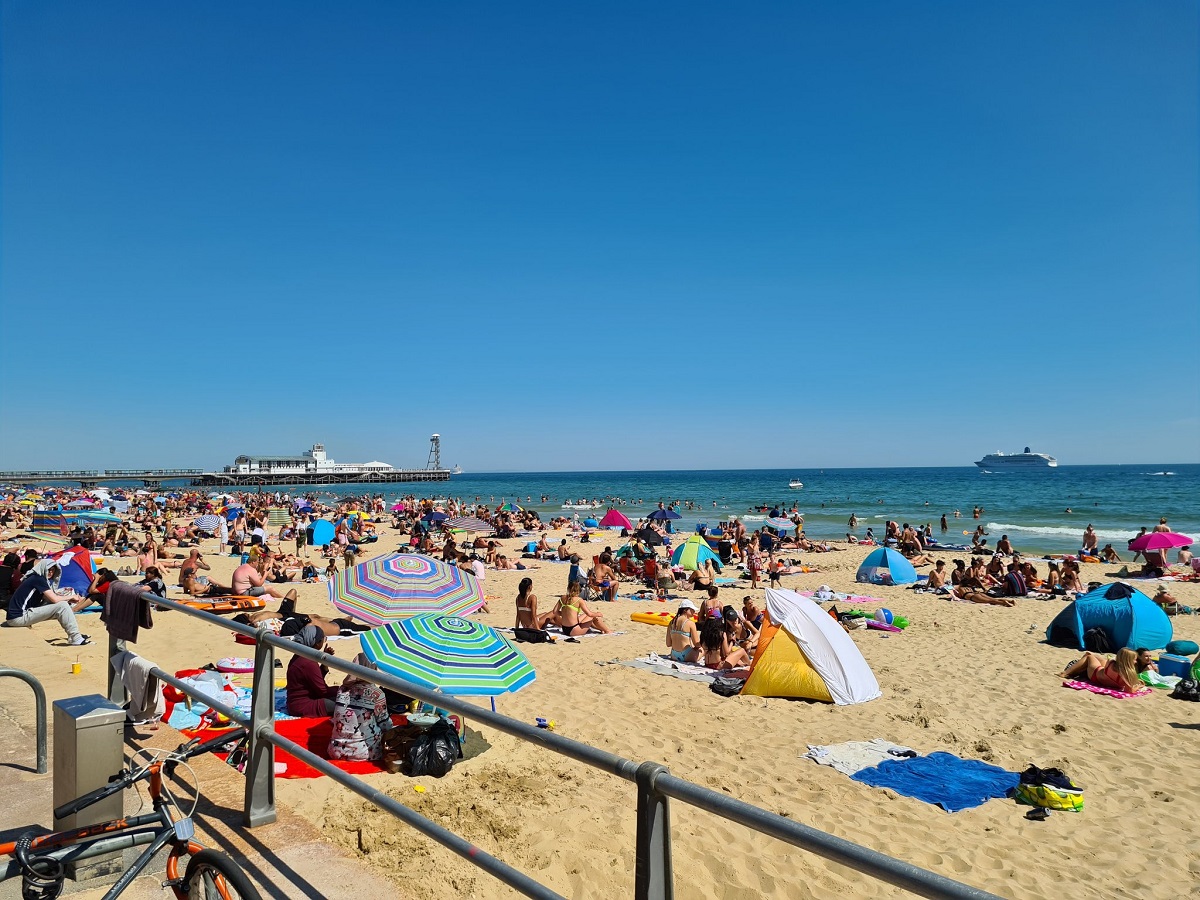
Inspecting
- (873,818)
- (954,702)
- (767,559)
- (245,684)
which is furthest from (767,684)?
(767,559)

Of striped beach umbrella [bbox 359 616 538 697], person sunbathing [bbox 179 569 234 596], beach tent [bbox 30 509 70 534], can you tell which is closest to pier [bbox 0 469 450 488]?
beach tent [bbox 30 509 70 534]

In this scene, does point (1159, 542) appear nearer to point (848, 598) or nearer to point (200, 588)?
point (848, 598)

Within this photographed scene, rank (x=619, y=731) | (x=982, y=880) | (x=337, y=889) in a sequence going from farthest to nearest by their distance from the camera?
(x=619, y=731) → (x=982, y=880) → (x=337, y=889)

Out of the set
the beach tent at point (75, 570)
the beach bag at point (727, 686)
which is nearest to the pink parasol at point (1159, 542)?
the beach bag at point (727, 686)

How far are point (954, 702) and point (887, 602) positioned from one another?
7690 millimetres

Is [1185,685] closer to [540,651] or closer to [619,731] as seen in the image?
[619,731]

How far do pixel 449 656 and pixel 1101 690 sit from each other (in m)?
8.43

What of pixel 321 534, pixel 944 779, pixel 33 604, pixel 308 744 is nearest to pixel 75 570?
pixel 33 604

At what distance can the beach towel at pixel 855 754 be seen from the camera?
22.6 ft

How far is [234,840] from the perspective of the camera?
326cm

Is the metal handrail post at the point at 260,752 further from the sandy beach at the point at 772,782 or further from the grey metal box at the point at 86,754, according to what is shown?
the sandy beach at the point at 772,782

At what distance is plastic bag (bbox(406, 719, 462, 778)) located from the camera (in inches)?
232

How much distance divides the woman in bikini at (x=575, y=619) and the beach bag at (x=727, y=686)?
3.58 m

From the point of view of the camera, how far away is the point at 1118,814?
6.11 m
